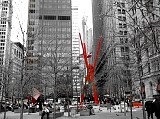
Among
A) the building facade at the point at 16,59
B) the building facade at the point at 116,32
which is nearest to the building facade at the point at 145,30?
the building facade at the point at 116,32

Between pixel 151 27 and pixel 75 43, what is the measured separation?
430 ft

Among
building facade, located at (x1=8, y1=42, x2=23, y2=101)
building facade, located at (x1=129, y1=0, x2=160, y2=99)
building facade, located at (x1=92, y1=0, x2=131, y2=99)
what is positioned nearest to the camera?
building facade, located at (x1=129, y1=0, x2=160, y2=99)

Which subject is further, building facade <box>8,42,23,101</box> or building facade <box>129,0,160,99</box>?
building facade <box>8,42,23,101</box>

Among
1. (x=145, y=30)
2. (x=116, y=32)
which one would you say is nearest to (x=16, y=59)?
(x=116, y=32)

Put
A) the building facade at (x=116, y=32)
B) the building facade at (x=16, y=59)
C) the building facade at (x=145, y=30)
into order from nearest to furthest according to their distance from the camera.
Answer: the building facade at (x=145, y=30), the building facade at (x=116, y=32), the building facade at (x=16, y=59)

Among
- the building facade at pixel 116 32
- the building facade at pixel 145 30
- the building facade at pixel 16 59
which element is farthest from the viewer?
the building facade at pixel 16 59

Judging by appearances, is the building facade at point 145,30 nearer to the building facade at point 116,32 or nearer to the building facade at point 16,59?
the building facade at point 116,32

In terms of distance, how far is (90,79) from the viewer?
50812mm

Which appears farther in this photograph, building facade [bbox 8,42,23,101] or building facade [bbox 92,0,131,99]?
building facade [bbox 8,42,23,101]

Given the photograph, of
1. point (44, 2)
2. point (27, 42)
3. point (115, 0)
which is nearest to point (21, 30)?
point (27, 42)

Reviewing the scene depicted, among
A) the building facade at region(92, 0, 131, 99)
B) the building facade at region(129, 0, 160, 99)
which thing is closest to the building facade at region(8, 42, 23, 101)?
the building facade at region(92, 0, 131, 99)

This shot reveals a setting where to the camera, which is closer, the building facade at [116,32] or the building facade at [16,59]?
the building facade at [116,32]

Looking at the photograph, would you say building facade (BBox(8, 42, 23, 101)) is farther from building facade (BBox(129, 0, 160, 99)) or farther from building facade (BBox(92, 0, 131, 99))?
building facade (BBox(129, 0, 160, 99))

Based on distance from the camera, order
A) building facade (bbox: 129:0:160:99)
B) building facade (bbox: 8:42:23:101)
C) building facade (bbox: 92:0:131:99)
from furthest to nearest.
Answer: building facade (bbox: 8:42:23:101), building facade (bbox: 92:0:131:99), building facade (bbox: 129:0:160:99)
